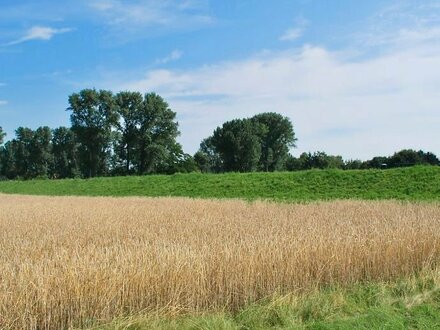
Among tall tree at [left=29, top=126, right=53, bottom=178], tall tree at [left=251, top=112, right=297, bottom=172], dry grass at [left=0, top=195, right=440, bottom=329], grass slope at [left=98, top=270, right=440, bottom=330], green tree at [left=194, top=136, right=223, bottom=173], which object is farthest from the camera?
tall tree at [left=29, top=126, right=53, bottom=178]

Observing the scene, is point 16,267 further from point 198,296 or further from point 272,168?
point 272,168

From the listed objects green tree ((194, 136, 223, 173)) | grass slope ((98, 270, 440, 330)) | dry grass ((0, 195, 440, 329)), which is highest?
green tree ((194, 136, 223, 173))

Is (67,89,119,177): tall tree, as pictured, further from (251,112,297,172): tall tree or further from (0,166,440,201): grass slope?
(0,166,440,201): grass slope

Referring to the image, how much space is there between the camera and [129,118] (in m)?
81.4

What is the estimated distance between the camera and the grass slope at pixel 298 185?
27625mm

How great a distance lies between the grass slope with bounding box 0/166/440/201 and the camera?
1088 inches

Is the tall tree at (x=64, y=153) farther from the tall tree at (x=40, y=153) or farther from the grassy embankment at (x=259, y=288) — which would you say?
the grassy embankment at (x=259, y=288)

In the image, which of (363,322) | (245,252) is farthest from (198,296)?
(363,322)

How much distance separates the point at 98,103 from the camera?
80000mm

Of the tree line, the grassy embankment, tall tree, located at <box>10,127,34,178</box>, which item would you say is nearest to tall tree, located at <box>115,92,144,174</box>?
the tree line

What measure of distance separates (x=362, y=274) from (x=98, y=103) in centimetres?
7563

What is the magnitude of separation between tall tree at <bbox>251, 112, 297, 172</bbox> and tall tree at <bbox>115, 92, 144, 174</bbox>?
23777 mm

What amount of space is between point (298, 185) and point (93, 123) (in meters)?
53.7

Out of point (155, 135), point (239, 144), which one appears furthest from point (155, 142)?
point (239, 144)
